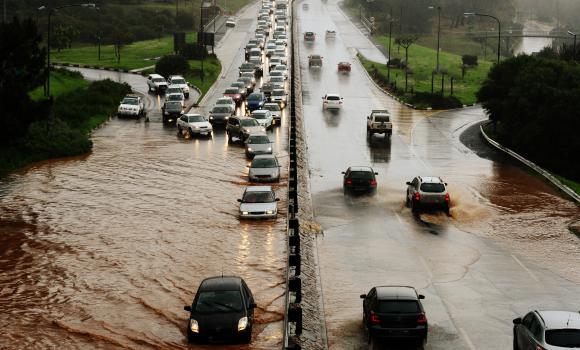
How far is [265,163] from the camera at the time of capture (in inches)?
1917

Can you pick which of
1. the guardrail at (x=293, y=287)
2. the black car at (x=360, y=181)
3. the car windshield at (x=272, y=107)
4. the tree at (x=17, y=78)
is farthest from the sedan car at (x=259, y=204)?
the car windshield at (x=272, y=107)

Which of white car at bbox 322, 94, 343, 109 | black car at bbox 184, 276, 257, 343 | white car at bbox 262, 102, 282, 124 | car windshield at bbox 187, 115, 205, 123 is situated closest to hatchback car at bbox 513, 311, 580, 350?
black car at bbox 184, 276, 257, 343

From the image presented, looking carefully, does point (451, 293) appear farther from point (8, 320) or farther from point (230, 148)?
point (230, 148)

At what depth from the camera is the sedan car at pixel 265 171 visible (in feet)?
157

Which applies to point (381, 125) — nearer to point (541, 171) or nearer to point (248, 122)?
point (248, 122)

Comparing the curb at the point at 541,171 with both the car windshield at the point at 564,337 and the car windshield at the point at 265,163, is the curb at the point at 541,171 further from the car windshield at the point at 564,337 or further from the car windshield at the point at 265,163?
the car windshield at the point at 564,337

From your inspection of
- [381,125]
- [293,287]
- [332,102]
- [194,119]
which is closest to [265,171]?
[381,125]

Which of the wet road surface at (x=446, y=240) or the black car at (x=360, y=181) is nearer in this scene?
the wet road surface at (x=446, y=240)

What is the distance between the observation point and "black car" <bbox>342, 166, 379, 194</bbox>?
45.6 meters

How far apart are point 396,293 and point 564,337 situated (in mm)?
4743

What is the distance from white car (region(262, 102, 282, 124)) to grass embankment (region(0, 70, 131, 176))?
1168cm

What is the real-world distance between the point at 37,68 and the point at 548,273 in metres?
32.1

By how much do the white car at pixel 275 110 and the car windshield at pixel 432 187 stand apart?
27.9 m

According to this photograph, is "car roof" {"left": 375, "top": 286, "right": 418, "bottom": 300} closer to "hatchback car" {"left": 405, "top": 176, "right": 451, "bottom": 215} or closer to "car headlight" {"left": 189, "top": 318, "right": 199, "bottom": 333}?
"car headlight" {"left": 189, "top": 318, "right": 199, "bottom": 333}
